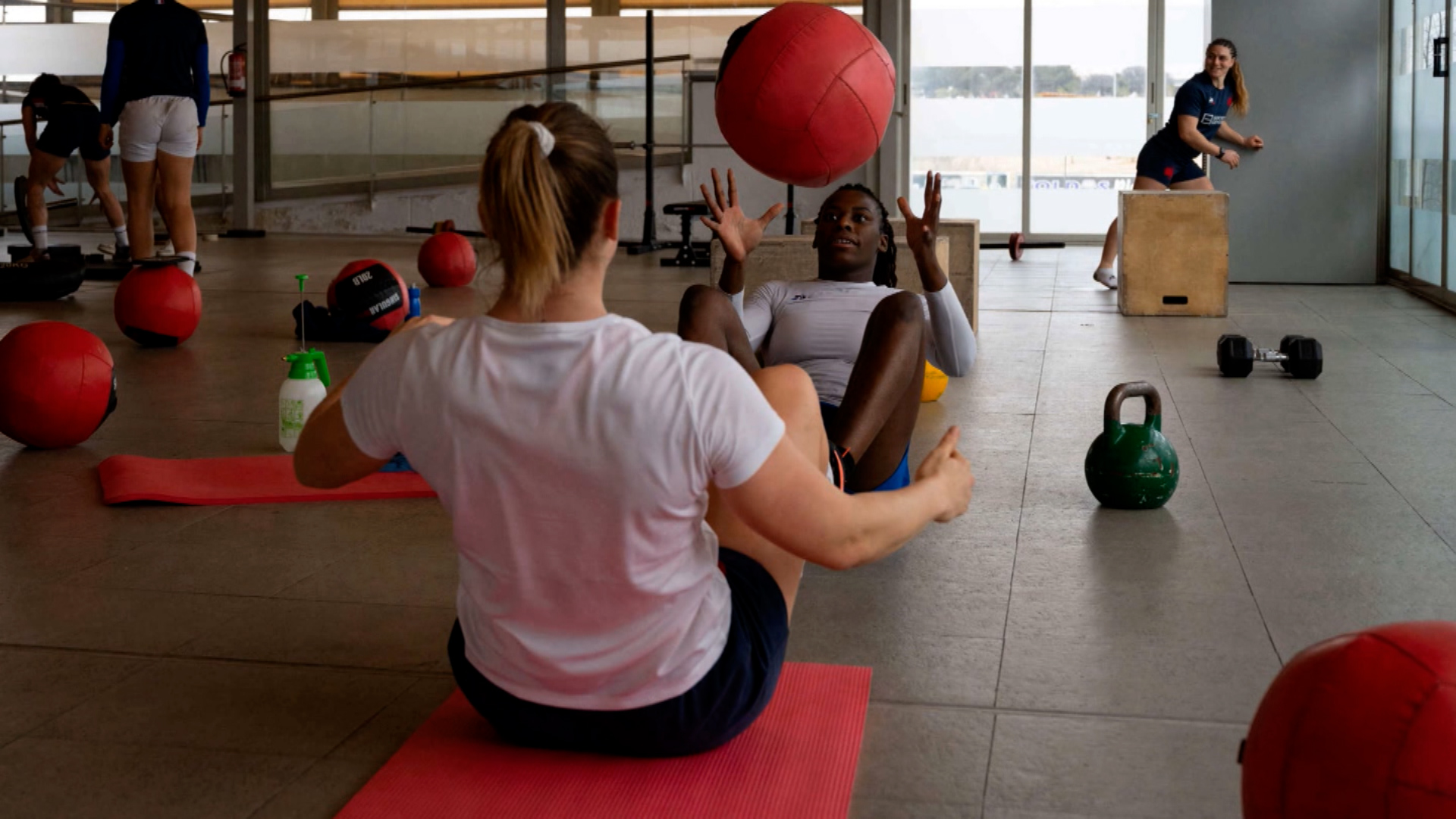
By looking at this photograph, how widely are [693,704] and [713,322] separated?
1.45m

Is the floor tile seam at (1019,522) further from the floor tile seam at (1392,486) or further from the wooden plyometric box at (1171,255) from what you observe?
the wooden plyometric box at (1171,255)

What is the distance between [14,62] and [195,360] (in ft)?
34.0

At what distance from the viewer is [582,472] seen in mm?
1712

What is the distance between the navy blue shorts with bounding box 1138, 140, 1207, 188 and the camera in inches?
339

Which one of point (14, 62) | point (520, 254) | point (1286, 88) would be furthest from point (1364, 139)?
point (14, 62)

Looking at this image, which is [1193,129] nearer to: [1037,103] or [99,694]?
[1037,103]

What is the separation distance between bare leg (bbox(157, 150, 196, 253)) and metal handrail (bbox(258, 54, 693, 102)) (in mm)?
6976

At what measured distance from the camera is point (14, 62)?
14.6 meters

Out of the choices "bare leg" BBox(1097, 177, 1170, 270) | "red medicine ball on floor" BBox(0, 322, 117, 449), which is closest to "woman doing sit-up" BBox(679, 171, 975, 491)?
"red medicine ball on floor" BBox(0, 322, 117, 449)

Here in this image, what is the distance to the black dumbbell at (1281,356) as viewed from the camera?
554 centimetres

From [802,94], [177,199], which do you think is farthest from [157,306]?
[802,94]

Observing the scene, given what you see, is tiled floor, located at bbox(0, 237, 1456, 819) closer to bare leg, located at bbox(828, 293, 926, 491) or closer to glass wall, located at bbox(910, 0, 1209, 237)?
bare leg, located at bbox(828, 293, 926, 491)

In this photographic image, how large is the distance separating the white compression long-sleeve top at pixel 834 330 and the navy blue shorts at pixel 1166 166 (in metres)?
5.54

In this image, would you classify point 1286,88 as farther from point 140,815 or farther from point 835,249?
point 140,815
